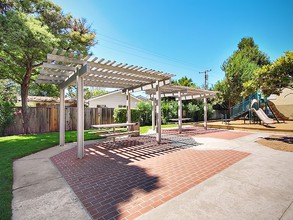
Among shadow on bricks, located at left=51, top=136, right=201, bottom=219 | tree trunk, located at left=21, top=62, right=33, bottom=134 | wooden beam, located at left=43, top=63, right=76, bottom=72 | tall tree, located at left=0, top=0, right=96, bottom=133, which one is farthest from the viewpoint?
tree trunk, located at left=21, top=62, right=33, bottom=134

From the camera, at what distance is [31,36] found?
7242 mm

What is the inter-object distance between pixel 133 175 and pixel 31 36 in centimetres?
791

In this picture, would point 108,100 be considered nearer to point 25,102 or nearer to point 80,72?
point 25,102

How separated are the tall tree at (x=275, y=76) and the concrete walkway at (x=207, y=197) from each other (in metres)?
4.71

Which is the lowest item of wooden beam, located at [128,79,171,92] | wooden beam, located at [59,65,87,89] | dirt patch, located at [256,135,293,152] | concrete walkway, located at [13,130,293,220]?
concrete walkway, located at [13,130,293,220]

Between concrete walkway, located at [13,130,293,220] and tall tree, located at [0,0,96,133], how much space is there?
5.96 meters

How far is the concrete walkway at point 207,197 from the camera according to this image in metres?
2.34

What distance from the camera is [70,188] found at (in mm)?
3188

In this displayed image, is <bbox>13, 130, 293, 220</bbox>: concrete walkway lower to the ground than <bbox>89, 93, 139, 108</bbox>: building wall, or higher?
lower

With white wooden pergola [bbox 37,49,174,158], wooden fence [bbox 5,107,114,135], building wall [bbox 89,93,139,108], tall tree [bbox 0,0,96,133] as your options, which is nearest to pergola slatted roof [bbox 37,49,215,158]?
white wooden pergola [bbox 37,49,174,158]

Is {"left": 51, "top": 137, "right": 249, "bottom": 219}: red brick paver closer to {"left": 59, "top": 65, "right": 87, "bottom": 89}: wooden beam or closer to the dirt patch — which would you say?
the dirt patch

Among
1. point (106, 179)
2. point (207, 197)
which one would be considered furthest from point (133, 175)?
point (207, 197)

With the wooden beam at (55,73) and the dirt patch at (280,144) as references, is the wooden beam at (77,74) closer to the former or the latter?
the wooden beam at (55,73)

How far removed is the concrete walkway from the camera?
234 centimetres
